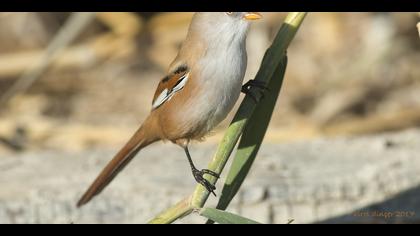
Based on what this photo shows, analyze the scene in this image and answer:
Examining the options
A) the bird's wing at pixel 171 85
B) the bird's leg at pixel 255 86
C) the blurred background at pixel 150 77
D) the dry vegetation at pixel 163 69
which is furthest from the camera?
the dry vegetation at pixel 163 69

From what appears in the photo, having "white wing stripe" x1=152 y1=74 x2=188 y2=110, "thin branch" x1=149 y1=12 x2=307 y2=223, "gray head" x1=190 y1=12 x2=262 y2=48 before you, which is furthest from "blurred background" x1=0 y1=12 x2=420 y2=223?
"thin branch" x1=149 y1=12 x2=307 y2=223

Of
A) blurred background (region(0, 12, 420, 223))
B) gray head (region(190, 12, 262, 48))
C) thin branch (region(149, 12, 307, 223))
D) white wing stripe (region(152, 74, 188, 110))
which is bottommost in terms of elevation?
thin branch (region(149, 12, 307, 223))

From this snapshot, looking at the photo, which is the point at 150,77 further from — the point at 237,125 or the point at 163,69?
the point at 237,125

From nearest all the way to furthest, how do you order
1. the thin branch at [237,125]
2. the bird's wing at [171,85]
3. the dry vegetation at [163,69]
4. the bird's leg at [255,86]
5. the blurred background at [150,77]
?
the thin branch at [237,125], the bird's leg at [255,86], the bird's wing at [171,85], the blurred background at [150,77], the dry vegetation at [163,69]

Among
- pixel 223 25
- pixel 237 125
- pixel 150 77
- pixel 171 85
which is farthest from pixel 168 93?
pixel 150 77

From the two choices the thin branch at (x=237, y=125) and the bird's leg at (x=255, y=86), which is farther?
the bird's leg at (x=255, y=86)

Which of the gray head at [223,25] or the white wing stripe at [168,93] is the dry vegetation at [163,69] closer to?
the white wing stripe at [168,93]

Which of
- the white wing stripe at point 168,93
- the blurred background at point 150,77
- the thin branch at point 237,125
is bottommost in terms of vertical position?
the thin branch at point 237,125

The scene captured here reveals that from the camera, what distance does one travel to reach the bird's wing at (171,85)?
10.3ft

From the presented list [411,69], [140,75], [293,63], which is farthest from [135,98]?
[411,69]

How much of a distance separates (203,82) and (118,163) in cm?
56

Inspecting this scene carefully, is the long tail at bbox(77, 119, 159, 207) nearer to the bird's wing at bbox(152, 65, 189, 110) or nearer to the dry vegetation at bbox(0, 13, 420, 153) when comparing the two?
the bird's wing at bbox(152, 65, 189, 110)

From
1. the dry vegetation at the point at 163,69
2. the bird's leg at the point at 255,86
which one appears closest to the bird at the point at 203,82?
the bird's leg at the point at 255,86

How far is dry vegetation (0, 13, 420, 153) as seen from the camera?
239 inches
